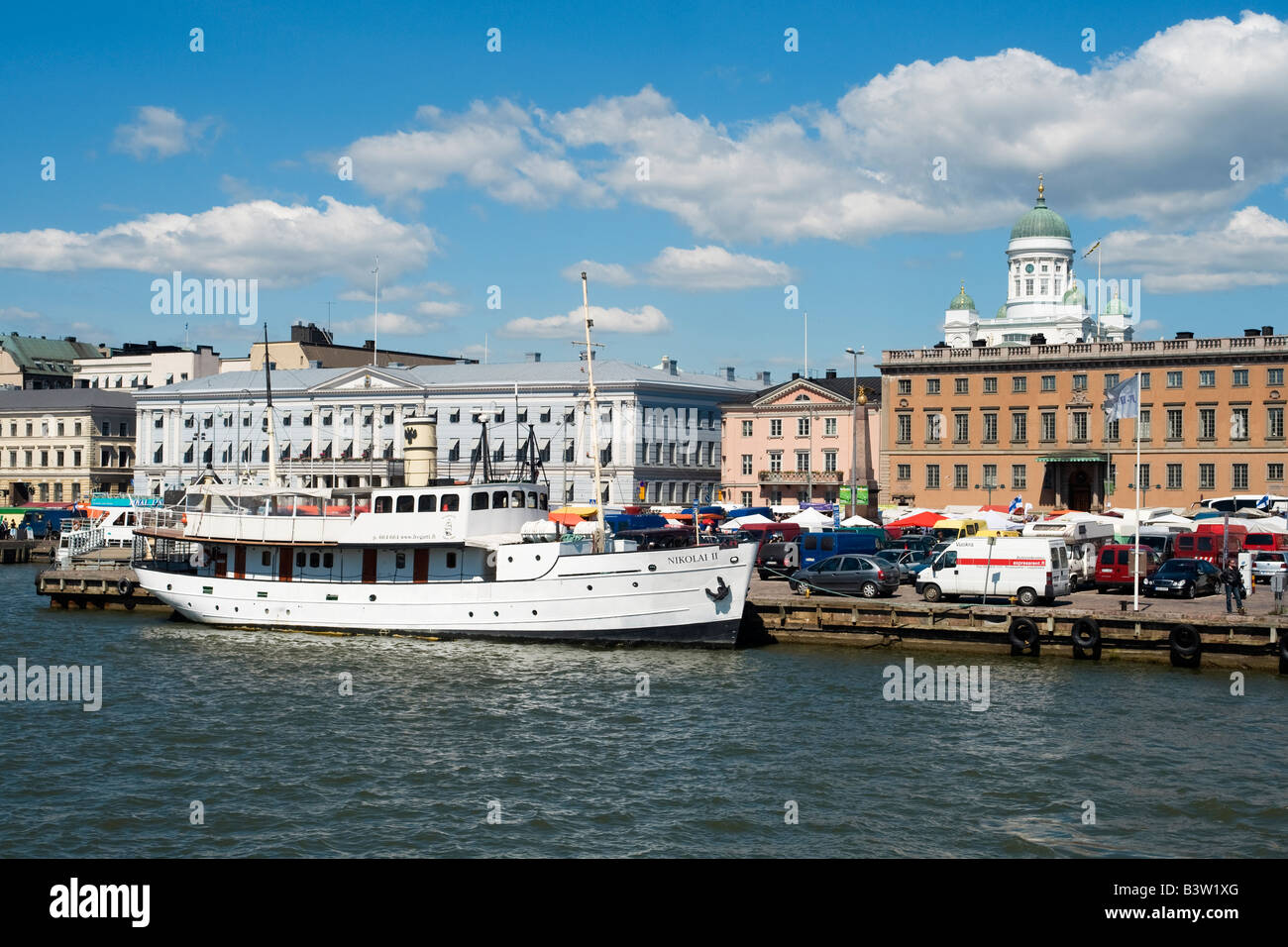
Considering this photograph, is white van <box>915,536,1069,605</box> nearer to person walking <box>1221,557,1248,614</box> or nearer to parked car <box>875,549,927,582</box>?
person walking <box>1221,557,1248,614</box>

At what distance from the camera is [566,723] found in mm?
31750

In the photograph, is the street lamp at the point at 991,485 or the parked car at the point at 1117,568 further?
the street lamp at the point at 991,485

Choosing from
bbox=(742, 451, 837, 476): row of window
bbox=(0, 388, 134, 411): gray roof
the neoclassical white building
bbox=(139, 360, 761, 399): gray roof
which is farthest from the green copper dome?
bbox=(0, 388, 134, 411): gray roof

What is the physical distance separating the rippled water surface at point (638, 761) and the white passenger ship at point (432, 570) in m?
2.34

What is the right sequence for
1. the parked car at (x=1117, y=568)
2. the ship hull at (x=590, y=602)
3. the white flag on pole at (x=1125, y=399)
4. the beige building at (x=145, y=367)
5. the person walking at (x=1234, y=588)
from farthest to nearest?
the beige building at (x=145, y=367)
the parked car at (x=1117, y=568)
the white flag on pole at (x=1125, y=399)
the ship hull at (x=590, y=602)
the person walking at (x=1234, y=588)

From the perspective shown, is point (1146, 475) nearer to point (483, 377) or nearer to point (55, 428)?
point (483, 377)

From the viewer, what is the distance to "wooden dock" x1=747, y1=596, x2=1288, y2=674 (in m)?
38.4

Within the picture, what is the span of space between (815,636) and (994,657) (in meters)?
6.36

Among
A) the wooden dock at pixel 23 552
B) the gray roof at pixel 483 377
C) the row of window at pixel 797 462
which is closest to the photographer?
the wooden dock at pixel 23 552

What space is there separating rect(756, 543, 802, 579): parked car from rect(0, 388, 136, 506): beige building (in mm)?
106747

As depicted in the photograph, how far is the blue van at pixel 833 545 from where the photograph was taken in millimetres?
61688

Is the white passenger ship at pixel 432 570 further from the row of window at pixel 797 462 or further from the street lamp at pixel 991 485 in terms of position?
the row of window at pixel 797 462

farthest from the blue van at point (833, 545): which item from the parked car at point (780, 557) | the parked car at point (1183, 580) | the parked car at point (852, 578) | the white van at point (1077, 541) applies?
the parked car at point (1183, 580)
